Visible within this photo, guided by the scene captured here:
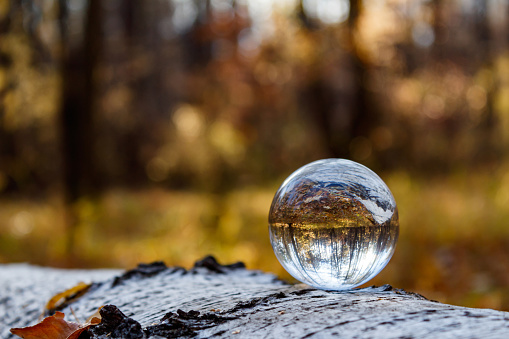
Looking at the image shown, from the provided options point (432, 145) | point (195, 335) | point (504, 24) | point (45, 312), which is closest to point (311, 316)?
point (195, 335)

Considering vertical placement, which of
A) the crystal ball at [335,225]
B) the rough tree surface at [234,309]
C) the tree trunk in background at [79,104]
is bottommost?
the rough tree surface at [234,309]

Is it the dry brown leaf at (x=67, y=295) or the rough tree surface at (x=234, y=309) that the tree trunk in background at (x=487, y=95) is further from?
the dry brown leaf at (x=67, y=295)

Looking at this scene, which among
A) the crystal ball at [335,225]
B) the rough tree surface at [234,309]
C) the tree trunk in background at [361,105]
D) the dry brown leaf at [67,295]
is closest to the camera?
the rough tree surface at [234,309]

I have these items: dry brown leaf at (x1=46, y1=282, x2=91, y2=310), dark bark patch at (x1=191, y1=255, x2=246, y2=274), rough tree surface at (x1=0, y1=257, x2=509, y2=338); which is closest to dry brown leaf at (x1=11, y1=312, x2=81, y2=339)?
rough tree surface at (x1=0, y1=257, x2=509, y2=338)

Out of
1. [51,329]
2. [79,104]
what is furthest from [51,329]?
[79,104]

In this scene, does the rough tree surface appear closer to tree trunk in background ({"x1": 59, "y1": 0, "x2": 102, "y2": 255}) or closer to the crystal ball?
the crystal ball

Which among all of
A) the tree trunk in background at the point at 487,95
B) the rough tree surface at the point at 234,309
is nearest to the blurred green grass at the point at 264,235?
the tree trunk in background at the point at 487,95

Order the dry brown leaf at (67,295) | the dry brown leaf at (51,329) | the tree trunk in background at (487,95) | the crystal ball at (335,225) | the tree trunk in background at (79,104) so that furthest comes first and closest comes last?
the tree trunk in background at (487,95), the tree trunk in background at (79,104), the dry brown leaf at (67,295), the crystal ball at (335,225), the dry brown leaf at (51,329)

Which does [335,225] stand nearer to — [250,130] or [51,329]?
[51,329]
